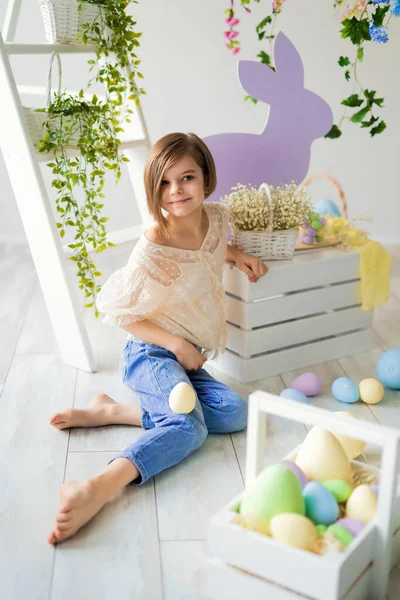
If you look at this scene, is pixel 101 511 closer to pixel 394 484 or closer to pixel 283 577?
pixel 283 577

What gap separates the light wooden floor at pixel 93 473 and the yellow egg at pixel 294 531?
23 cm

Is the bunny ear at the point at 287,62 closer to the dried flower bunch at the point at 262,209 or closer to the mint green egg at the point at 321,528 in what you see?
the dried flower bunch at the point at 262,209

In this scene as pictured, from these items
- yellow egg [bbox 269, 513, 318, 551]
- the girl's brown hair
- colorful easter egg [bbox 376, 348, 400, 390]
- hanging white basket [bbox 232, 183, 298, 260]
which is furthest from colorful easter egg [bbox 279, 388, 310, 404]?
yellow egg [bbox 269, 513, 318, 551]

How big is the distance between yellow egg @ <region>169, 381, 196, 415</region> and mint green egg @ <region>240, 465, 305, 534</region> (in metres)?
0.53

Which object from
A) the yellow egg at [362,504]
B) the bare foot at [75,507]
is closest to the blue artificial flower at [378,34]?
the yellow egg at [362,504]

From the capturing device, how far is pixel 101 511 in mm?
1521

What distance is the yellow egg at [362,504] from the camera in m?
1.23

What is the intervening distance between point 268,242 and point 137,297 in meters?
0.45

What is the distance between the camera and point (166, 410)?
1793 millimetres

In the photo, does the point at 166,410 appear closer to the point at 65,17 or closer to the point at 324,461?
the point at 324,461

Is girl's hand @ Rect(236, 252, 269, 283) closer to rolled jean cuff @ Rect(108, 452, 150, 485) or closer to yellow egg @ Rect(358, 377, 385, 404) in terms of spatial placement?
yellow egg @ Rect(358, 377, 385, 404)

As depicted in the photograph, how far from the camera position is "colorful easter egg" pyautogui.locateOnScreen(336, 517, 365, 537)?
3.91 ft

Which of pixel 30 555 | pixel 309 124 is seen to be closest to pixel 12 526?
pixel 30 555

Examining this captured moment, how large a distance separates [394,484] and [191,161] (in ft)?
3.50
